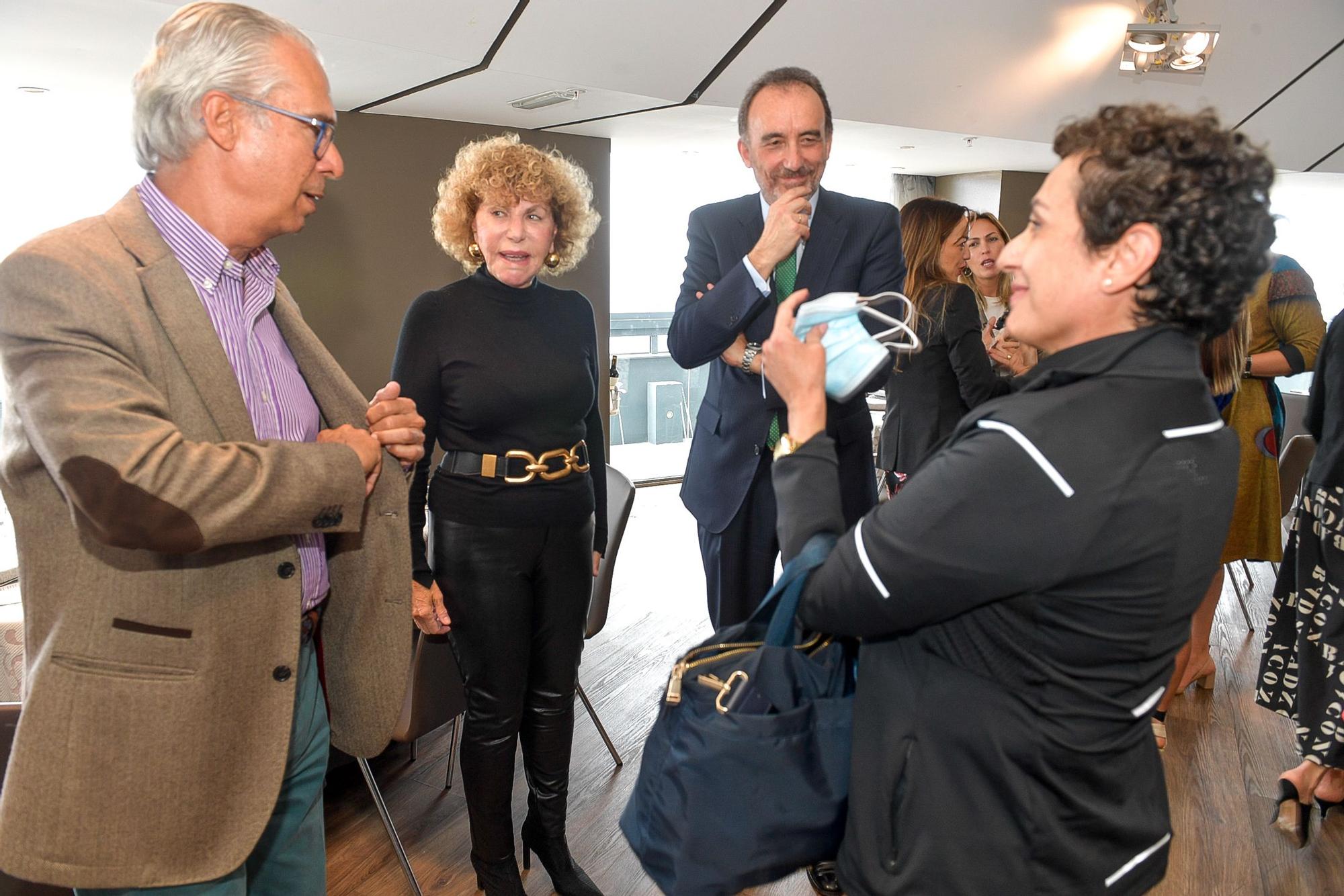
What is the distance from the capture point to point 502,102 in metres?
4.39

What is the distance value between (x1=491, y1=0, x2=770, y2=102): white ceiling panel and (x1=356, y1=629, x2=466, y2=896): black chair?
2410mm

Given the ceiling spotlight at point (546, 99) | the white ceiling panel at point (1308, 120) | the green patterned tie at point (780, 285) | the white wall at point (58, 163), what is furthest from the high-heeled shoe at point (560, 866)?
the white ceiling panel at point (1308, 120)

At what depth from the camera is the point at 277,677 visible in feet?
4.31

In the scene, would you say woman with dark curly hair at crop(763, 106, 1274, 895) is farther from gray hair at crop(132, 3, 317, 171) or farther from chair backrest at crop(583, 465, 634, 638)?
chair backrest at crop(583, 465, 634, 638)

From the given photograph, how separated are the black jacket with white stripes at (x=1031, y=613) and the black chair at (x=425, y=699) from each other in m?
1.43

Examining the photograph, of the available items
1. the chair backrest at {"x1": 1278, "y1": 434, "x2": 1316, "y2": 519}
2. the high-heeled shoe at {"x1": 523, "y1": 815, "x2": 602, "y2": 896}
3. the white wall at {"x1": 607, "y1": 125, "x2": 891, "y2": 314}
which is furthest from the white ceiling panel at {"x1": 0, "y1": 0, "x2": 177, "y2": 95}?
the chair backrest at {"x1": 1278, "y1": 434, "x2": 1316, "y2": 519}

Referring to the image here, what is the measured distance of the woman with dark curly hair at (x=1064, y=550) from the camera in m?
1.00

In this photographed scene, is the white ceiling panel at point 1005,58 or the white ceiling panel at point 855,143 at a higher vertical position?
the white ceiling panel at point 1005,58

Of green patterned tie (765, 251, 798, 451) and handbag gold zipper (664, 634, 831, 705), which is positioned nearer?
handbag gold zipper (664, 634, 831, 705)

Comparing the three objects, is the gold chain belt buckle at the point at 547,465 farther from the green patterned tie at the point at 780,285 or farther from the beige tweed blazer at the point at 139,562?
the beige tweed blazer at the point at 139,562

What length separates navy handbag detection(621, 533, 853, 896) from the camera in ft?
3.77

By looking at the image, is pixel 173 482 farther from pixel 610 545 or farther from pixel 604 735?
pixel 604 735

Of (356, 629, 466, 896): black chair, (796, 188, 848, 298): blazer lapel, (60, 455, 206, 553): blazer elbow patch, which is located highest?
(796, 188, 848, 298): blazer lapel

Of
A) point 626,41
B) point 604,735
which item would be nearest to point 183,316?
point 604,735
